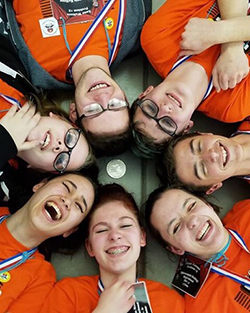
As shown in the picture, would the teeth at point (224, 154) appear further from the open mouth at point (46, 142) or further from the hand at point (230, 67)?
the open mouth at point (46, 142)

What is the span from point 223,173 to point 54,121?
0.63 metres

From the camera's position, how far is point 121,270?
1375 mm

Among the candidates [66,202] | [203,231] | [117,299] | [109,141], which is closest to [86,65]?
[109,141]

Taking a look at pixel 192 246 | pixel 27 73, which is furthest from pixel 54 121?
pixel 192 246

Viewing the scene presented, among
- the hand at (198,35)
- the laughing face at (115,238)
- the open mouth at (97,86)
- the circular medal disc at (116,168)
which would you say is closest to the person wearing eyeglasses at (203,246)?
the laughing face at (115,238)

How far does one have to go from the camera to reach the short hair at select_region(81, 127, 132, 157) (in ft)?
4.82

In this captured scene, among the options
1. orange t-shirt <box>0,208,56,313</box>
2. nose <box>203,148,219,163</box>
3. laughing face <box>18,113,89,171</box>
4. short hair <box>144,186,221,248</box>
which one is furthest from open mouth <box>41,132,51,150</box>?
nose <box>203,148,219,163</box>

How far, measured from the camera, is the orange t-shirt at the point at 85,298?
141 centimetres

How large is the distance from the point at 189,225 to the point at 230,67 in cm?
60

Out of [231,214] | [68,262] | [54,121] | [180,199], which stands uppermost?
[54,121]

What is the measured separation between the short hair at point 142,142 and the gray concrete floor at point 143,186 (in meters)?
0.13

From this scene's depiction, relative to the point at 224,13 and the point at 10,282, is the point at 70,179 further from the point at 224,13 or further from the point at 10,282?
the point at 224,13

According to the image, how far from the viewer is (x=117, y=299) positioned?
1.31 m

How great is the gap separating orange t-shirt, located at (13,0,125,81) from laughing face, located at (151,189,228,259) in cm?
64
